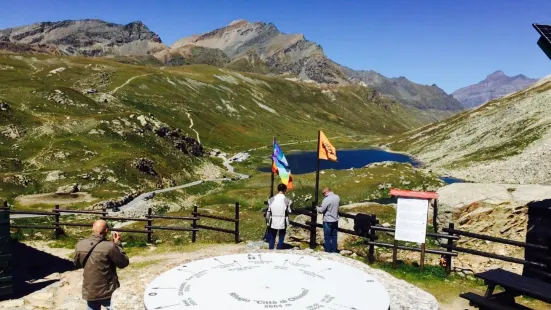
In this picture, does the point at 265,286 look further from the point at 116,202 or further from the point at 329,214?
the point at 116,202

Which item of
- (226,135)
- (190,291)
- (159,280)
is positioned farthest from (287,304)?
(226,135)

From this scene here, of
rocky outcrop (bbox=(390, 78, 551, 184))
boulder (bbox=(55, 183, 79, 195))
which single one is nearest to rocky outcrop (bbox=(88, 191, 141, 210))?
boulder (bbox=(55, 183, 79, 195))

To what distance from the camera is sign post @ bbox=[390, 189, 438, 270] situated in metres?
18.4

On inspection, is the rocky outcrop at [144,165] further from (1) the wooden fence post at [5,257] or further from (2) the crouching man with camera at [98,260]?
(2) the crouching man with camera at [98,260]

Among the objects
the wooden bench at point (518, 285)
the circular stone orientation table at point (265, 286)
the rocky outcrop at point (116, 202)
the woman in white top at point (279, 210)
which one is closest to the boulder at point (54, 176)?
the rocky outcrop at point (116, 202)

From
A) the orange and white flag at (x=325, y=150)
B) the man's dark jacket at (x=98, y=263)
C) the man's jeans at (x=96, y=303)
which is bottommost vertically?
the man's jeans at (x=96, y=303)

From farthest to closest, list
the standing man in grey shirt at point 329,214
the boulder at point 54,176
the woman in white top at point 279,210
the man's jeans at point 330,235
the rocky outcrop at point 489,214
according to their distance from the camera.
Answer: the boulder at point 54,176 < the rocky outcrop at point 489,214 < the man's jeans at point 330,235 < the standing man in grey shirt at point 329,214 < the woman in white top at point 279,210

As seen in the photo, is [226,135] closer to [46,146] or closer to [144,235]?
[46,146]

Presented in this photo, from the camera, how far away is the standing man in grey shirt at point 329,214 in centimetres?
2041

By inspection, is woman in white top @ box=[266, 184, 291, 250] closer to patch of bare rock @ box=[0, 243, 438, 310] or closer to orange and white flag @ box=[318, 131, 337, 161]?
patch of bare rock @ box=[0, 243, 438, 310]

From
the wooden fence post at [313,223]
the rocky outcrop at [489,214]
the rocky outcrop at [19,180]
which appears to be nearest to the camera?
the wooden fence post at [313,223]

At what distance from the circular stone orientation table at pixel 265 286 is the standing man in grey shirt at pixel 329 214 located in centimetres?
313

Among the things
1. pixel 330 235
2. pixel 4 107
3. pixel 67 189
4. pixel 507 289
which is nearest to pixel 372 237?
pixel 330 235

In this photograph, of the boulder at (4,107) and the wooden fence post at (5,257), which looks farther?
the boulder at (4,107)
